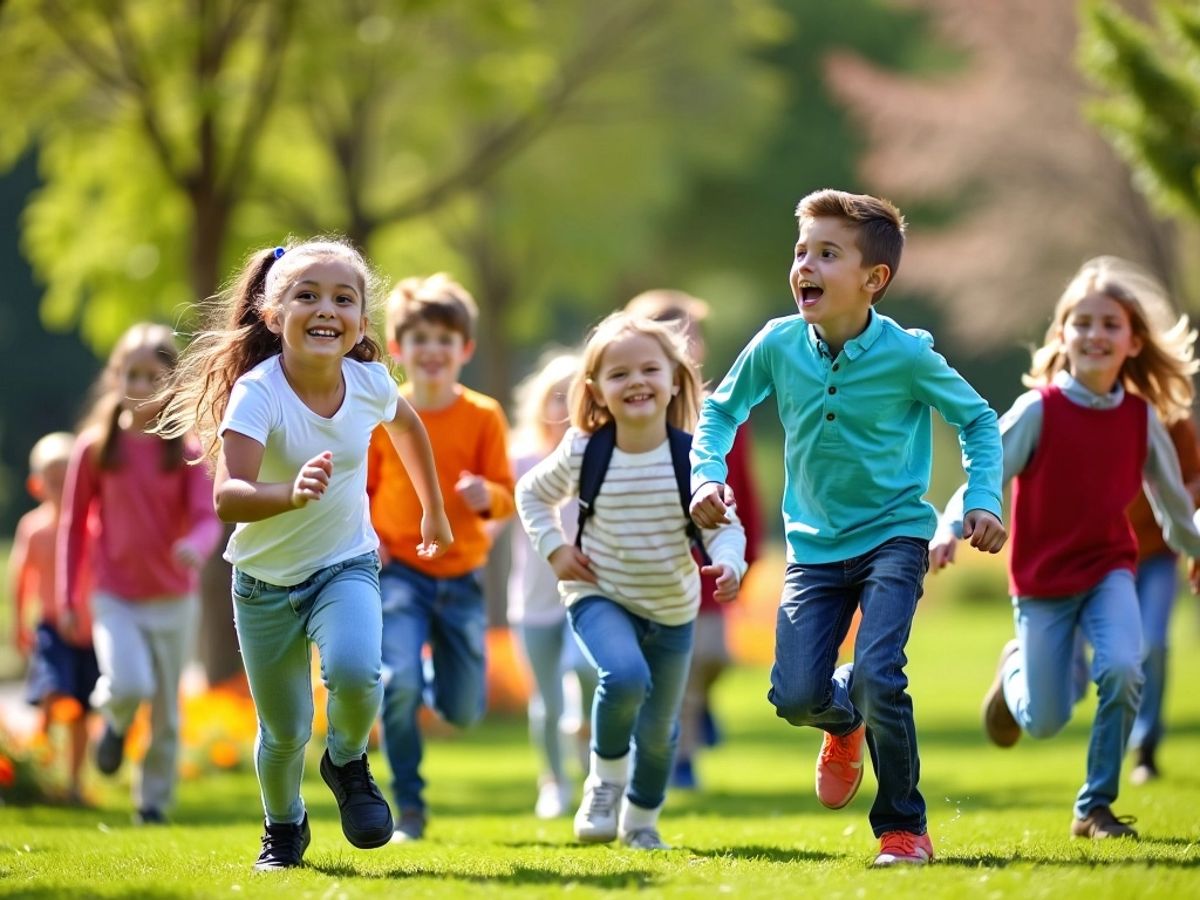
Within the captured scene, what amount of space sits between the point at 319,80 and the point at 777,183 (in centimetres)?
1608

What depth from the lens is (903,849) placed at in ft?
19.7

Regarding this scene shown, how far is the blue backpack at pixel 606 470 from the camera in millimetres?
7098

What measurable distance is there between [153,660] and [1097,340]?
5.02 m

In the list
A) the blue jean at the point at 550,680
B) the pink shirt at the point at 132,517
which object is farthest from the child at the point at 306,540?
the blue jean at the point at 550,680

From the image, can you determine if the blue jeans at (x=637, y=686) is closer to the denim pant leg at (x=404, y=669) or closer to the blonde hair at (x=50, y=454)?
the denim pant leg at (x=404, y=669)

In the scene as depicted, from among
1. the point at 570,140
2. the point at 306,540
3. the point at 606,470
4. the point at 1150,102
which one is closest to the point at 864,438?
the point at 606,470

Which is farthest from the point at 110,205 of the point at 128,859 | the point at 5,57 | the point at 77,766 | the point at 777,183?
the point at 777,183

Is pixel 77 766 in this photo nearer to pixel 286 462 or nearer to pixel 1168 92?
pixel 286 462

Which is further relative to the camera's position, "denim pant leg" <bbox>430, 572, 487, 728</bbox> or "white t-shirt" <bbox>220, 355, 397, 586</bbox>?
"denim pant leg" <bbox>430, 572, 487, 728</bbox>

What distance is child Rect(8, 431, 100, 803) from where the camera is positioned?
1038 centimetres

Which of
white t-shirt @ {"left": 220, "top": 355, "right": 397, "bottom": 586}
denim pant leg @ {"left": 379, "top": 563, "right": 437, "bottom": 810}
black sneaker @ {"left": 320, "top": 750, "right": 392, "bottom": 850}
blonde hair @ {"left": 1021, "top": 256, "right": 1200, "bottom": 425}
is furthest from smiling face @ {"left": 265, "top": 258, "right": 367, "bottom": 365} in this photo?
blonde hair @ {"left": 1021, "top": 256, "right": 1200, "bottom": 425}

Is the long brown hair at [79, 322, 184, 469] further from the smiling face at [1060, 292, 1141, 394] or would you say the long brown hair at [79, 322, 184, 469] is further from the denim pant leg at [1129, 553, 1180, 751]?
the denim pant leg at [1129, 553, 1180, 751]

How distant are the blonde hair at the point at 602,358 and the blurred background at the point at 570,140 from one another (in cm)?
105

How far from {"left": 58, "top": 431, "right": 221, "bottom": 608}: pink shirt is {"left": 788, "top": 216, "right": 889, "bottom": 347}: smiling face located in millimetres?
3963
